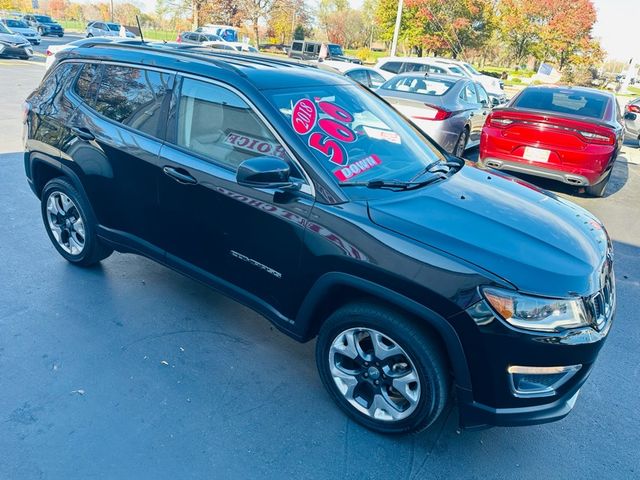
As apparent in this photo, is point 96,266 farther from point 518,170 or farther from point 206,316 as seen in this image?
point 518,170

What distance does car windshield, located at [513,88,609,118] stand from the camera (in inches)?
259

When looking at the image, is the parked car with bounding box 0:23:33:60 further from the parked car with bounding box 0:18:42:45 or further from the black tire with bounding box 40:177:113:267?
the black tire with bounding box 40:177:113:267

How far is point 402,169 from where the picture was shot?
2.93 meters

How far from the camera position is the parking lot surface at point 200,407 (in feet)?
7.52

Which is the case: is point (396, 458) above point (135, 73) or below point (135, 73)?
below

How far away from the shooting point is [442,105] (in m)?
7.42

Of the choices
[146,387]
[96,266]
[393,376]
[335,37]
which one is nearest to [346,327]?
[393,376]

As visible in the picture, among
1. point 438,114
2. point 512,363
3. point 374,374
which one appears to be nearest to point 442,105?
point 438,114

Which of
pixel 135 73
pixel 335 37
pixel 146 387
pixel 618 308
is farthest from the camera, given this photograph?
pixel 335 37

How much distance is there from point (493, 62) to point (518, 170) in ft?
228

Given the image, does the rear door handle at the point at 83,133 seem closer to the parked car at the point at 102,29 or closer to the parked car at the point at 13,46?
the parked car at the point at 13,46

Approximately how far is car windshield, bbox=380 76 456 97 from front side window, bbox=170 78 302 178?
18.9 feet

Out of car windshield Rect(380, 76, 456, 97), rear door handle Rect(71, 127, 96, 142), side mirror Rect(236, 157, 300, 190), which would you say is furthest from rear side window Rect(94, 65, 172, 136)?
car windshield Rect(380, 76, 456, 97)

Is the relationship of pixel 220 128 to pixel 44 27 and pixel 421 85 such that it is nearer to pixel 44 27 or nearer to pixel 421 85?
pixel 421 85
